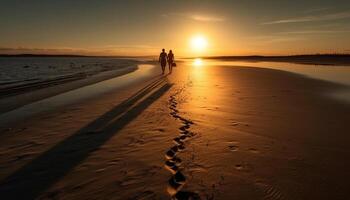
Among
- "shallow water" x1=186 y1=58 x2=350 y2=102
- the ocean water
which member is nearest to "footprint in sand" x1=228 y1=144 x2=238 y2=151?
"shallow water" x1=186 y1=58 x2=350 y2=102

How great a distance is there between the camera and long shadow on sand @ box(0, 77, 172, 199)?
13.1 ft

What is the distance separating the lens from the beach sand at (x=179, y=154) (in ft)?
12.7

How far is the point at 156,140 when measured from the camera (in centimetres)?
618

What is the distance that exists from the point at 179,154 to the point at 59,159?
2578 millimetres

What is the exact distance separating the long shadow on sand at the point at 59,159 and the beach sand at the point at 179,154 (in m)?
0.02

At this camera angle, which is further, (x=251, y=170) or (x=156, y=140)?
(x=156, y=140)

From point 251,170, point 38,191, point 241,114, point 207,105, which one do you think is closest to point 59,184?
point 38,191

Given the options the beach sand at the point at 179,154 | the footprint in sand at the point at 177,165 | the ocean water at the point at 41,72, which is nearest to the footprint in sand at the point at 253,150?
the beach sand at the point at 179,154

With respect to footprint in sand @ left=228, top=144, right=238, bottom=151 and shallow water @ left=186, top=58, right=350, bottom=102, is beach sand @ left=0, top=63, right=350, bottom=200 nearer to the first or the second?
footprint in sand @ left=228, top=144, right=238, bottom=151

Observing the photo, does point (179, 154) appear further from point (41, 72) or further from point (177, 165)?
point (41, 72)

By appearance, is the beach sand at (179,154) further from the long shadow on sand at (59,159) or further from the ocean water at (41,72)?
the ocean water at (41,72)

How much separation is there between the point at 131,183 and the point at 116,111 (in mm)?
5687

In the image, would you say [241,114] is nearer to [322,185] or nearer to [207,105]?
[207,105]

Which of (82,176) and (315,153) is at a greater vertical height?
(315,153)
